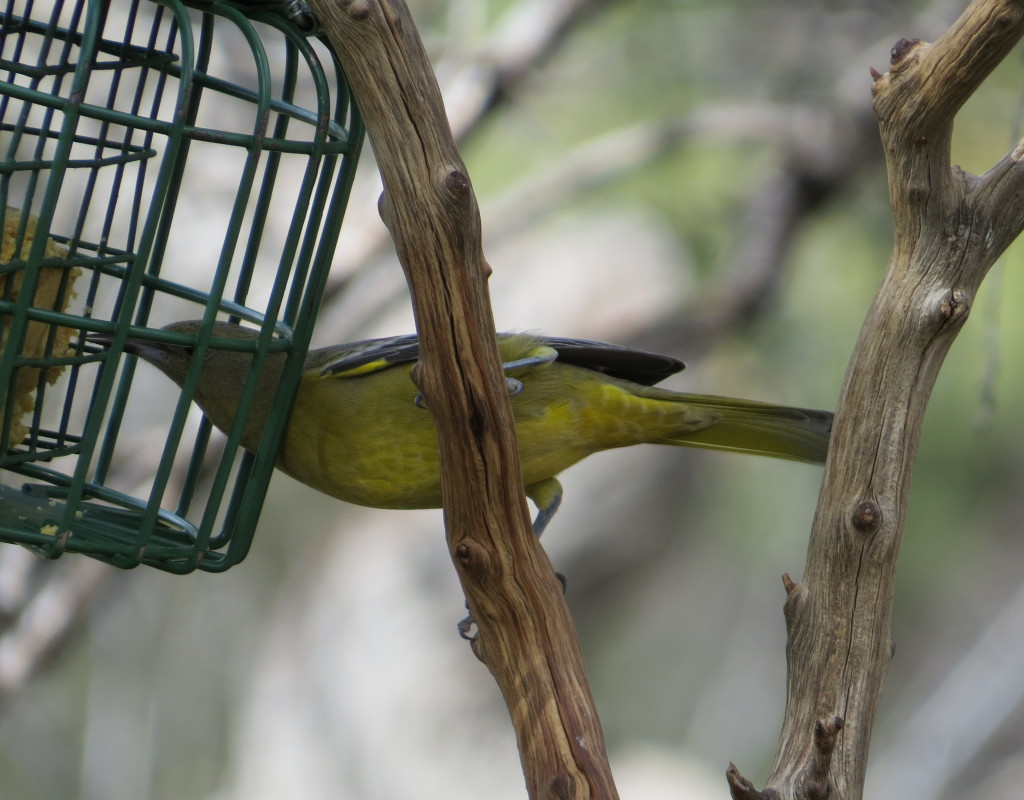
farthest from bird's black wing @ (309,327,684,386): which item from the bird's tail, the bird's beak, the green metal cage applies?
the bird's beak

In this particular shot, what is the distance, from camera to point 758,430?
3828mm

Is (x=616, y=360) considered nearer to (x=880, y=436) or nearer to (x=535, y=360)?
(x=535, y=360)

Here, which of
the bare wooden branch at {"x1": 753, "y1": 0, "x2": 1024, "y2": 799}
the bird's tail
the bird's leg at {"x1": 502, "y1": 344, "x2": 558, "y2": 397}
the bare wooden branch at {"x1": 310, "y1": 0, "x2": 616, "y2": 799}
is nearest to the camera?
the bare wooden branch at {"x1": 310, "y1": 0, "x2": 616, "y2": 799}

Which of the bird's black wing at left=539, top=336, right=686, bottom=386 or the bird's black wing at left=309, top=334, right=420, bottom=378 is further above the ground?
the bird's black wing at left=539, top=336, right=686, bottom=386

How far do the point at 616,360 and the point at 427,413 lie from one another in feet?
2.60

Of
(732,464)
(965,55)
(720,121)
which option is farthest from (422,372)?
(732,464)

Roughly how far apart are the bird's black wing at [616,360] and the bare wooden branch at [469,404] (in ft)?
3.96

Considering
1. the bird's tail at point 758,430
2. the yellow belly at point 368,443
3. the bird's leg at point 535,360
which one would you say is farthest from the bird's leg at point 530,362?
the bird's tail at point 758,430

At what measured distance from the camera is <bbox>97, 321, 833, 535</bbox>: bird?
341 cm

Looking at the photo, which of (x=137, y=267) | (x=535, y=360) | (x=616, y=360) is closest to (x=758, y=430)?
(x=616, y=360)

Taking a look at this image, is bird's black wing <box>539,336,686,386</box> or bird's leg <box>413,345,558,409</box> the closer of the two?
bird's leg <box>413,345,558,409</box>

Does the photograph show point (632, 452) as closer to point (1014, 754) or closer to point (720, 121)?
point (720, 121)

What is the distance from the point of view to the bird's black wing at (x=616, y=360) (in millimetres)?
3756

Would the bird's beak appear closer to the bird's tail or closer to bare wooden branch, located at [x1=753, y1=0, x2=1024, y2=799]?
the bird's tail
